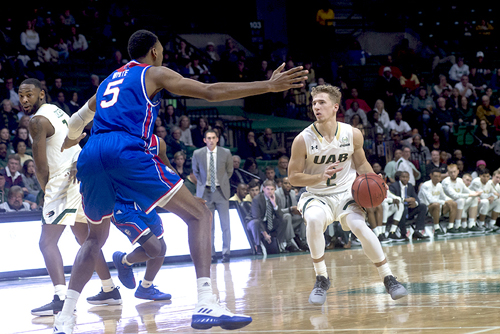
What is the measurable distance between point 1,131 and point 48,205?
22.0 ft

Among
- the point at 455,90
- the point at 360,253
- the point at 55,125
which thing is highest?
the point at 455,90

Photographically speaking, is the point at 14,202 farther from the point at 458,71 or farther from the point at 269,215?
the point at 458,71

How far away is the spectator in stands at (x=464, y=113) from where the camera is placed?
17.7 m

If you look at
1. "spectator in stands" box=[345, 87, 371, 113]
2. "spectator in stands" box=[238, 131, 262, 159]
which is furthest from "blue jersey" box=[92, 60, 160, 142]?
"spectator in stands" box=[345, 87, 371, 113]

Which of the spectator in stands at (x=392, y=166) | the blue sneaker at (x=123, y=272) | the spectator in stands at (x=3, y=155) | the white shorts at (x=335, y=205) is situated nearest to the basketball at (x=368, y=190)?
the white shorts at (x=335, y=205)

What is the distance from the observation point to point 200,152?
992 cm

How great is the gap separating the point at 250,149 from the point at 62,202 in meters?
9.39

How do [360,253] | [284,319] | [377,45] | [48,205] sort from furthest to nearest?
[377,45]
[360,253]
[48,205]
[284,319]

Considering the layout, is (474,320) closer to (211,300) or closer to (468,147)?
(211,300)

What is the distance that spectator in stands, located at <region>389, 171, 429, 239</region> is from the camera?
1266 cm

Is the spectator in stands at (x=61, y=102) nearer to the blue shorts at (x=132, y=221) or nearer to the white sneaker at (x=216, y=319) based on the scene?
the blue shorts at (x=132, y=221)

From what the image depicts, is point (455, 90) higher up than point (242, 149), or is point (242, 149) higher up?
point (455, 90)

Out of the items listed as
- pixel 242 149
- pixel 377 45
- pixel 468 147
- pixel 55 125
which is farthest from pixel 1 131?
pixel 377 45

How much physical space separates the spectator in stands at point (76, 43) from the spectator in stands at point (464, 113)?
10629mm
